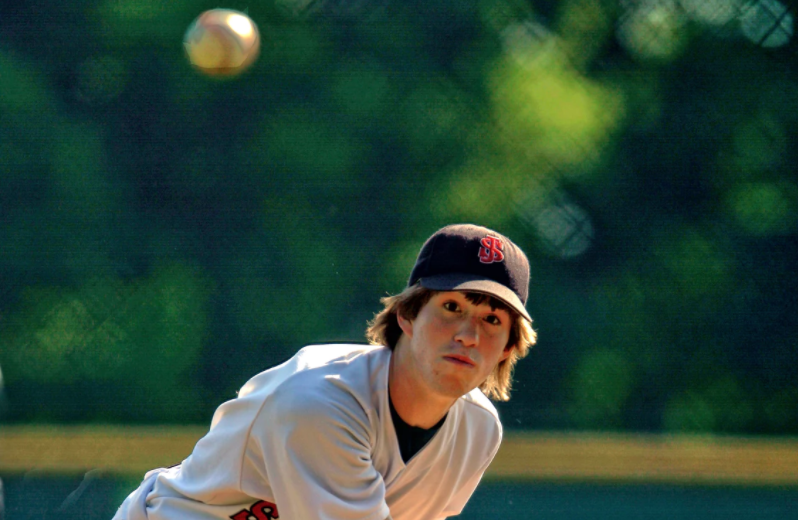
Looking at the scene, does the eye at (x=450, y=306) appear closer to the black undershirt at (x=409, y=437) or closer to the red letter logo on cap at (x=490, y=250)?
the red letter logo on cap at (x=490, y=250)

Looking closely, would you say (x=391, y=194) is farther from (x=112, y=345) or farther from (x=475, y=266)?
(x=475, y=266)

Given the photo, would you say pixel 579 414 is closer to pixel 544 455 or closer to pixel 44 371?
A: pixel 544 455

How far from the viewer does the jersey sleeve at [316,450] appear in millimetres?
1771

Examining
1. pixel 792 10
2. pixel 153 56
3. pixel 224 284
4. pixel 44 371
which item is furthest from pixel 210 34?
pixel 792 10

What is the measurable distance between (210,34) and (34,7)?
0.72 meters

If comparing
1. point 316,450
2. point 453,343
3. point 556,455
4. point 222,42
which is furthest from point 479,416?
point 222,42

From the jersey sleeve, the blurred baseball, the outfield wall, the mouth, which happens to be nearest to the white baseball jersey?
the jersey sleeve

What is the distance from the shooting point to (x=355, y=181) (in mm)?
4117

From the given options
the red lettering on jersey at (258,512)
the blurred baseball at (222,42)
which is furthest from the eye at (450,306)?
the blurred baseball at (222,42)

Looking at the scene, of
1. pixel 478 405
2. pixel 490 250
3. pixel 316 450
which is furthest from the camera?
pixel 478 405

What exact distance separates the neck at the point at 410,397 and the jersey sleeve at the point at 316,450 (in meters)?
0.10

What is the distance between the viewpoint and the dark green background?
4.07 meters

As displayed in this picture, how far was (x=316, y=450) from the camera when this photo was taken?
1781mm

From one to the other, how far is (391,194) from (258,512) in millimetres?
2337
